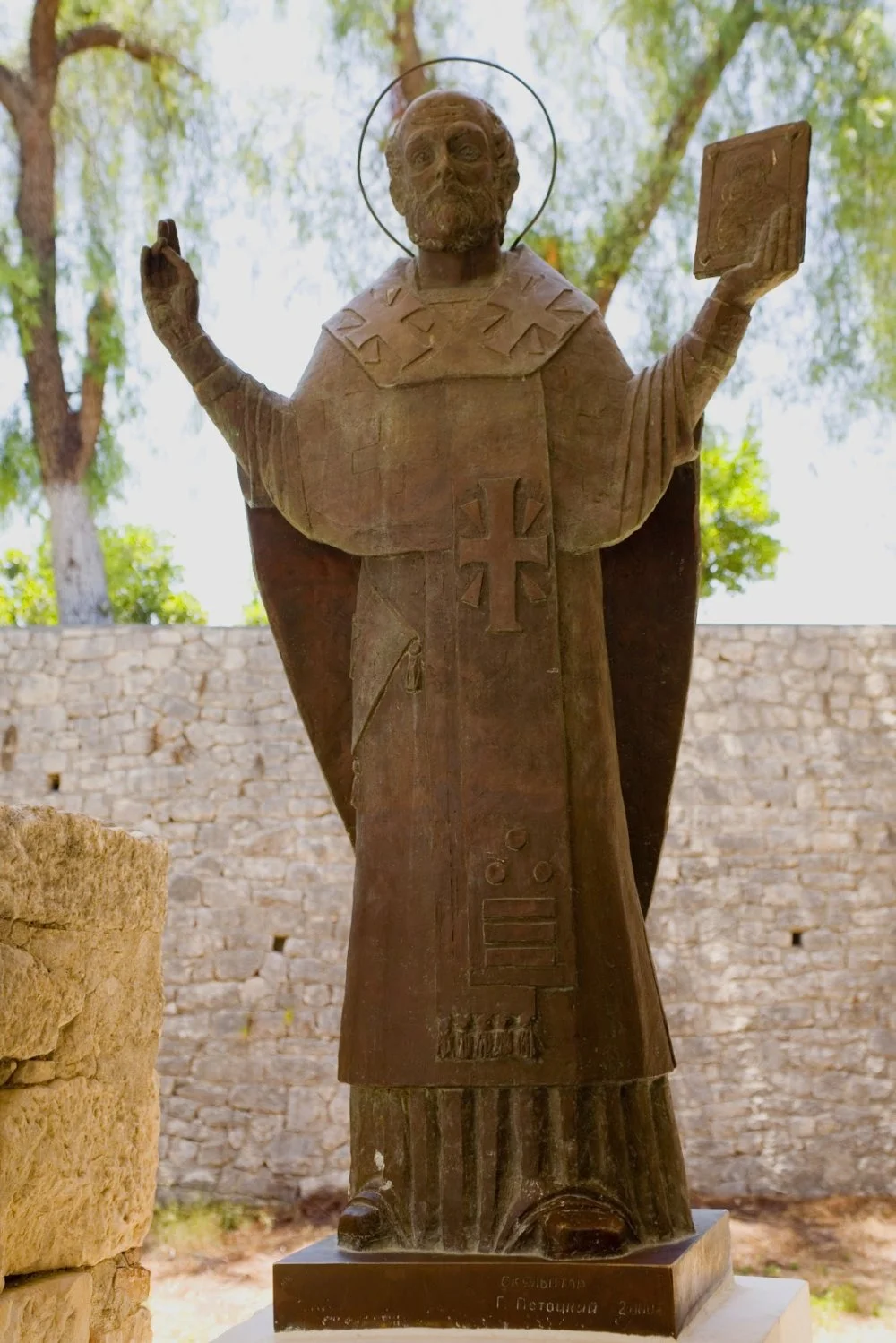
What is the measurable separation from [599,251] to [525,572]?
35.6 ft

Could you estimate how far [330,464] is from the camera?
10.2 feet

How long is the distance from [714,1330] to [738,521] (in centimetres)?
1381

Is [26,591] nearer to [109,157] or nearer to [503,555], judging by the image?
[109,157]

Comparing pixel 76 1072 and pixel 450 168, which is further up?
pixel 450 168

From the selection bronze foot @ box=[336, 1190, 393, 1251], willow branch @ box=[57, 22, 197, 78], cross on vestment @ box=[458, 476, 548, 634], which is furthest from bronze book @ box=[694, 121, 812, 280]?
willow branch @ box=[57, 22, 197, 78]

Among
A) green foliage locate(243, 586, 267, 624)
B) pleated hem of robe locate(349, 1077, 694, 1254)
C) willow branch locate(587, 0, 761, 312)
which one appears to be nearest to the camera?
pleated hem of robe locate(349, 1077, 694, 1254)

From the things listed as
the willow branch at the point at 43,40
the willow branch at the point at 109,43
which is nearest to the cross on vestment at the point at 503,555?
the willow branch at the point at 109,43

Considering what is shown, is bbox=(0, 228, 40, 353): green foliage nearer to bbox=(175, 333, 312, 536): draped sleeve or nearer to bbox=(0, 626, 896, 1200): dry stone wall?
bbox=(0, 626, 896, 1200): dry stone wall

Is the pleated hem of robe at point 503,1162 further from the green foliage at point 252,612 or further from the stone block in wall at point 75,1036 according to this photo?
the green foliage at point 252,612

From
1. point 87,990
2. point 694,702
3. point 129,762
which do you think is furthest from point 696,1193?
point 87,990

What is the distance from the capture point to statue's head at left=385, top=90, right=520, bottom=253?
10.2ft

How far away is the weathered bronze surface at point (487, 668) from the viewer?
280 centimetres

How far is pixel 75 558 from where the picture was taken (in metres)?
13.7

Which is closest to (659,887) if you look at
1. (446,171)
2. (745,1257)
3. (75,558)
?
(745,1257)
